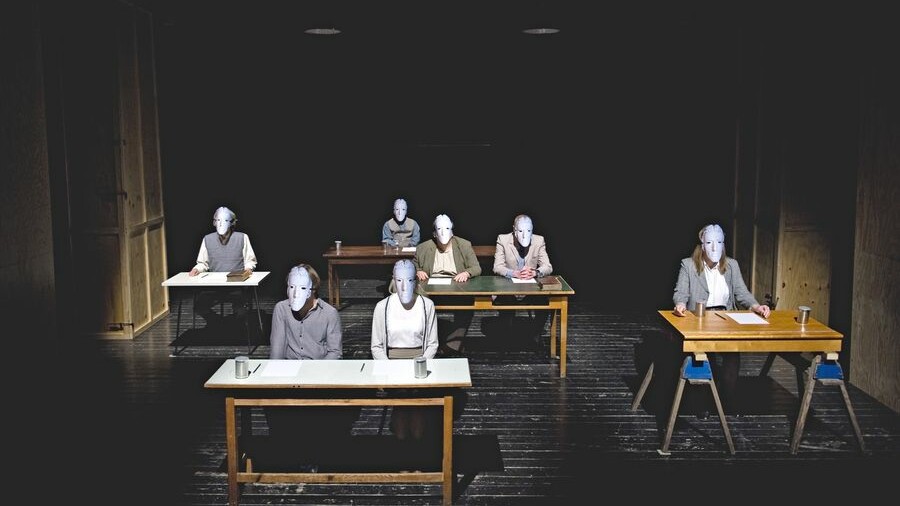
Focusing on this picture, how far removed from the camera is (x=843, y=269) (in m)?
8.06

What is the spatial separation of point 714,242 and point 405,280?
8.23ft

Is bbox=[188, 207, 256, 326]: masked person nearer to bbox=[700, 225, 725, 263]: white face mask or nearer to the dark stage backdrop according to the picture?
the dark stage backdrop

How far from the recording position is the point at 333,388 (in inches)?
195

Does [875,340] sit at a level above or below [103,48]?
below

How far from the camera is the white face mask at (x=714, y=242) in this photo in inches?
263

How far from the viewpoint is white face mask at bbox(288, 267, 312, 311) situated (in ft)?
18.9

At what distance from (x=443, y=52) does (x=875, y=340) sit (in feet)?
25.6

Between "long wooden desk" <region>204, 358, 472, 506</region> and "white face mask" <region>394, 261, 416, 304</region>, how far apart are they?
72 cm

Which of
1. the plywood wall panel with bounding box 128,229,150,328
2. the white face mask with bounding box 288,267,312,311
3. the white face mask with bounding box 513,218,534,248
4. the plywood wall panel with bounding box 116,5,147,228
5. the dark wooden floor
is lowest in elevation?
the dark wooden floor

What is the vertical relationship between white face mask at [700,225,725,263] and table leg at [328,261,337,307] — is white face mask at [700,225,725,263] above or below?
above

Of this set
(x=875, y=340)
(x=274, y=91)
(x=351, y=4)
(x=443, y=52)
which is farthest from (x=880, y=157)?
(x=274, y=91)

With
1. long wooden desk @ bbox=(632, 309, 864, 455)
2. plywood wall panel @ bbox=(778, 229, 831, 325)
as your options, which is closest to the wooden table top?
long wooden desk @ bbox=(632, 309, 864, 455)

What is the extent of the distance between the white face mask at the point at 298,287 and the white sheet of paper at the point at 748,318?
312cm

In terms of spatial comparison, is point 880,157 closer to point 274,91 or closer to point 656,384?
point 656,384
